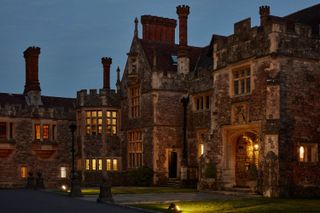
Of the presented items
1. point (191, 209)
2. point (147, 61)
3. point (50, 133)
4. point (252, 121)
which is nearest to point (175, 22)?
point (147, 61)

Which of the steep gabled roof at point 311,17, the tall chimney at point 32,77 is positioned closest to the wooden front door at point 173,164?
the tall chimney at point 32,77

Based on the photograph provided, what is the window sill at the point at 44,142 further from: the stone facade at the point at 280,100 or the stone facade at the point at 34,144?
the stone facade at the point at 280,100

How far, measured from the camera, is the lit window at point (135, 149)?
36.4 meters

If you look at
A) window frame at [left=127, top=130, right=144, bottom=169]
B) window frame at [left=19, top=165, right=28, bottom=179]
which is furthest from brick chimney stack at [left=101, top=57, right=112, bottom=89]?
window frame at [left=19, top=165, right=28, bottom=179]

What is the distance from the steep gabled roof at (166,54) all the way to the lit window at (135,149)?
466 centimetres

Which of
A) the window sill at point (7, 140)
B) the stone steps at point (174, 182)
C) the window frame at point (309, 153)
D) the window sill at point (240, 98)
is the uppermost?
the window sill at point (240, 98)

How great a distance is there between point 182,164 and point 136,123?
16.6ft

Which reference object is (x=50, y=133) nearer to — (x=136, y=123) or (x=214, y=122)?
(x=136, y=123)

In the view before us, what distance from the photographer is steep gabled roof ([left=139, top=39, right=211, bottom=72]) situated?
36750 millimetres

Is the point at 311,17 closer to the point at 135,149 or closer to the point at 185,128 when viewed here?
the point at 185,128

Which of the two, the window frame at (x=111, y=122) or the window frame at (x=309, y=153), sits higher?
the window frame at (x=111, y=122)

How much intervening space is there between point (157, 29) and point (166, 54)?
341 centimetres

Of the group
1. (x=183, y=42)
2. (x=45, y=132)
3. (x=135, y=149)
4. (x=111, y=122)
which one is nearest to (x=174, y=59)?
(x=183, y=42)

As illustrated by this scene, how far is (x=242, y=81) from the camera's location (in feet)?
85.4
